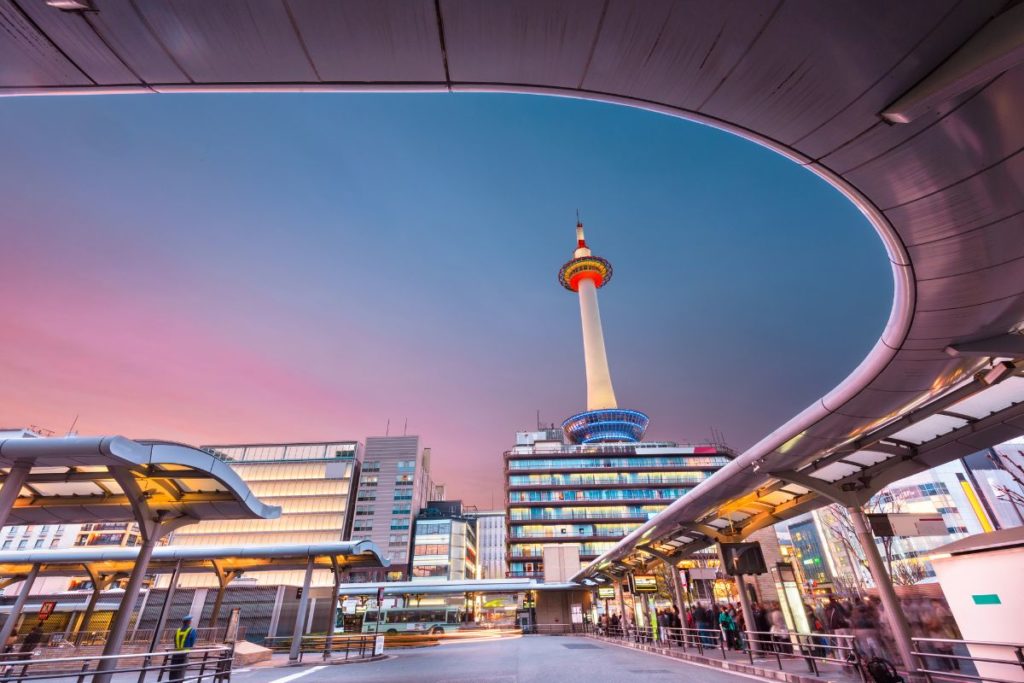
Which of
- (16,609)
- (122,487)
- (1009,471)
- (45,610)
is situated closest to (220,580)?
(16,609)

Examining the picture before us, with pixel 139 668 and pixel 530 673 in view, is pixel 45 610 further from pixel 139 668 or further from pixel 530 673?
pixel 530 673

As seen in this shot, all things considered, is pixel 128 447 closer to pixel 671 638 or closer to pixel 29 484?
pixel 29 484

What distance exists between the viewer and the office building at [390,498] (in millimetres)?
86125

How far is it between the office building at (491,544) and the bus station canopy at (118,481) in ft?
Result: 425

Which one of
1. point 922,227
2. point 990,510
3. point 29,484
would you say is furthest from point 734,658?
point 29,484

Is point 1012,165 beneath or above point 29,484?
beneath

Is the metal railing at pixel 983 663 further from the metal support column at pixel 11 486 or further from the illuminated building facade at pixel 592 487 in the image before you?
the illuminated building facade at pixel 592 487

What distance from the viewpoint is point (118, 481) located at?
33.9ft

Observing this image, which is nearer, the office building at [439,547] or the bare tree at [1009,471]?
the bare tree at [1009,471]

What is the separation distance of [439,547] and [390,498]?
515 inches

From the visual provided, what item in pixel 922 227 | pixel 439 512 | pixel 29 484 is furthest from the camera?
pixel 439 512

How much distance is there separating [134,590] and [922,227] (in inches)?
636

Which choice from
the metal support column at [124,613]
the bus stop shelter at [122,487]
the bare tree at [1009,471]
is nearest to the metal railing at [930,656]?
the bare tree at [1009,471]

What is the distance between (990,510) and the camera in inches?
734
